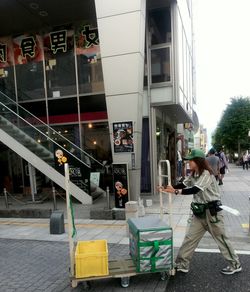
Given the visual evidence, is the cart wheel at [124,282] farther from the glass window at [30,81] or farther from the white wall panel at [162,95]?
the glass window at [30,81]

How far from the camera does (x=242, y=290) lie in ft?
13.6

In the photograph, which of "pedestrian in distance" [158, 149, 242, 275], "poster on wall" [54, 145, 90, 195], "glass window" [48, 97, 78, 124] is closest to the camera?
"pedestrian in distance" [158, 149, 242, 275]

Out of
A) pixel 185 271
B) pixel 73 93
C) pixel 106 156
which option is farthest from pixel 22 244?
pixel 73 93

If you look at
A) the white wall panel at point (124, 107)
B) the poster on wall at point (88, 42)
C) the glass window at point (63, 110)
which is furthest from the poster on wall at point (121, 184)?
the poster on wall at point (88, 42)

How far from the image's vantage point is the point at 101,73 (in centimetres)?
1307

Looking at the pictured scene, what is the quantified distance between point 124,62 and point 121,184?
3.73 meters

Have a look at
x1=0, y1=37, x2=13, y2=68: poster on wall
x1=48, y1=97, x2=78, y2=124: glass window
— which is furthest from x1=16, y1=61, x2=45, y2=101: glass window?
x1=48, y1=97, x2=78, y2=124: glass window

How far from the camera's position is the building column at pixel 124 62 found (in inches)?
362

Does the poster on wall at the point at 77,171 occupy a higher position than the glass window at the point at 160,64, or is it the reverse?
the glass window at the point at 160,64

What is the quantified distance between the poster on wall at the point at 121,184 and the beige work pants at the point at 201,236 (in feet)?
13.7

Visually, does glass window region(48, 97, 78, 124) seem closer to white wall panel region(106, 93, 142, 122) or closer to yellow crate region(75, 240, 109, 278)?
white wall panel region(106, 93, 142, 122)

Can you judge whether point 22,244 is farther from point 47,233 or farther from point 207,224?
point 207,224

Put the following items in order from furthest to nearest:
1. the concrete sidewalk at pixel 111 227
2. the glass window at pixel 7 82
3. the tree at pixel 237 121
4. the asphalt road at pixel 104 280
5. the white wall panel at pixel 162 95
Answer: the tree at pixel 237 121
the glass window at pixel 7 82
the white wall panel at pixel 162 95
the concrete sidewalk at pixel 111 227
the asphalt road at pixel 104 280

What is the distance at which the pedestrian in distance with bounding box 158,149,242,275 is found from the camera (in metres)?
4.42
